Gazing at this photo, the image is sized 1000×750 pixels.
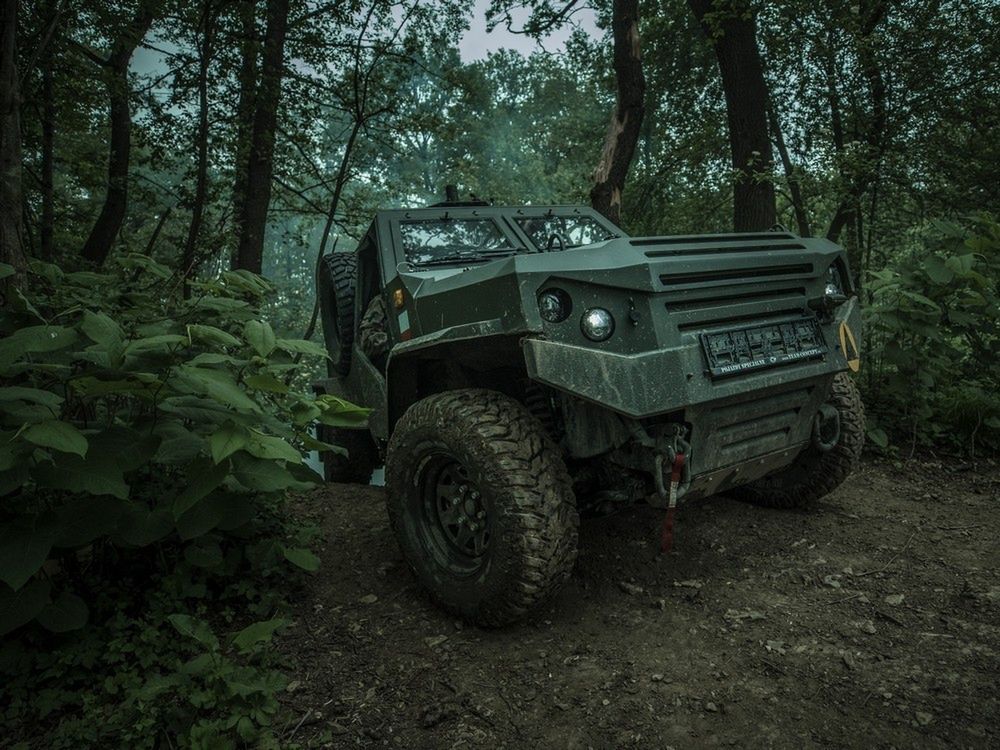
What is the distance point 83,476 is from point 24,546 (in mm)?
328

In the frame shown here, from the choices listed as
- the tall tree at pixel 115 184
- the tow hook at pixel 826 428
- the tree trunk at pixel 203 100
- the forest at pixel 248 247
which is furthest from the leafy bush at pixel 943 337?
the tall tree at pixel 115 184

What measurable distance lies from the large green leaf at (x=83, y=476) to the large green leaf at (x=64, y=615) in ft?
1.68

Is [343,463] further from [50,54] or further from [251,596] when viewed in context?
[50,54]

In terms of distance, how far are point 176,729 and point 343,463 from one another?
10.9 ft

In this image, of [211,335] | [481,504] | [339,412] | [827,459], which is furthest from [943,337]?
[211,335]

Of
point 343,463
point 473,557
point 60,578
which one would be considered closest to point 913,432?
point 473,557

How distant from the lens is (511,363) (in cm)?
305

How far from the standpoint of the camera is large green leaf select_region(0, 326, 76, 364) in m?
2.10

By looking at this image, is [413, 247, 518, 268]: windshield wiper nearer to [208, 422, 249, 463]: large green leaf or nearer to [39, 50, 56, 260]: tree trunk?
[208, 422, 249, 463]: large green leaf

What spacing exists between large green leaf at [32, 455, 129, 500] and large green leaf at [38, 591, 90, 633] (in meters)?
0.51

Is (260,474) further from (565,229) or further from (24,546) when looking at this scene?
(565,229)

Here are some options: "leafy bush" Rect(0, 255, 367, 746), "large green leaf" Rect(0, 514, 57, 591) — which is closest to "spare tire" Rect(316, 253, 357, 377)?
"leafy bush" Rect(0, 255, 367, 746)

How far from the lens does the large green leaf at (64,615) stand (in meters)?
2.38

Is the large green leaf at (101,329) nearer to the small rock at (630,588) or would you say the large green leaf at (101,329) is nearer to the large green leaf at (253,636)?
the large green leaf at (253,636)
